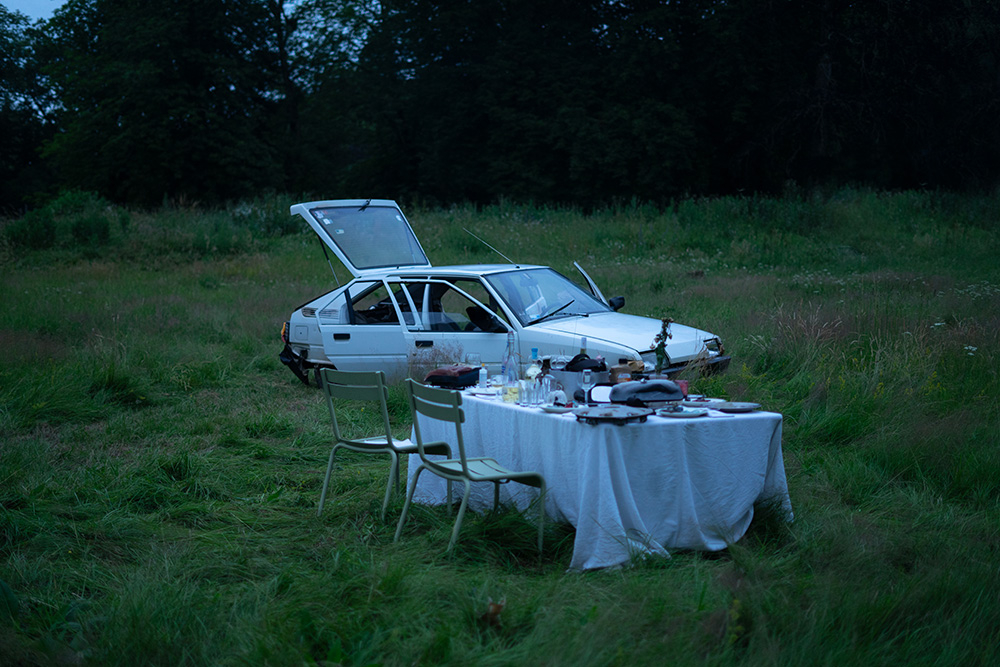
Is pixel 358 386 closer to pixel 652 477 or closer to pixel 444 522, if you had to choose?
pixel 444 522

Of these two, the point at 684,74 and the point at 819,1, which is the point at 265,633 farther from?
the point at 819,1

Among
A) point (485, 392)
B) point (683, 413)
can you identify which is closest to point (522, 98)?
point (485, 392)

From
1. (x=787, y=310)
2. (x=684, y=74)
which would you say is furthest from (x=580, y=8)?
(x=787, y=310)

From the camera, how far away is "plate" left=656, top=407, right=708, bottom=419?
458 centimetres

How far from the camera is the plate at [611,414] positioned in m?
4.32

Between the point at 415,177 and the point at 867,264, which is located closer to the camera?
the point at 867,264

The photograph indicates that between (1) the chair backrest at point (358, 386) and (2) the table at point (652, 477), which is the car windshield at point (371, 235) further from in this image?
(2) the table at point (652, 477)

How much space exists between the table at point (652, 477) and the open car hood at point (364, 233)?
5.26 meters

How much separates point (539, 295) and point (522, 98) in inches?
1119

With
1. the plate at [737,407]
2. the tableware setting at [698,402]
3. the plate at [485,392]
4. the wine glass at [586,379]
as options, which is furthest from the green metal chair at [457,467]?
the plate at [737,407]

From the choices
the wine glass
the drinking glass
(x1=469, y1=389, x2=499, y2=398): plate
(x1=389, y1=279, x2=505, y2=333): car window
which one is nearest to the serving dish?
→ the wine glass

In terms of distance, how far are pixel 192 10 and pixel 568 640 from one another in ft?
132

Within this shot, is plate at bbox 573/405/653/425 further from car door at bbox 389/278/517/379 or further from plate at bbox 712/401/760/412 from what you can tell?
car door at bbox 389/278/517/379

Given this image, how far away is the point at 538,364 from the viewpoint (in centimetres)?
542
